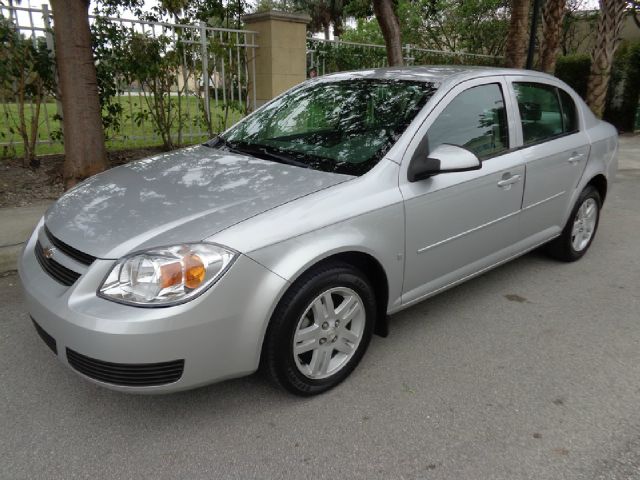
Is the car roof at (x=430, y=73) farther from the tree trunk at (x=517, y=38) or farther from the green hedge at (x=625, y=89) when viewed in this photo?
the green hedge at (x=625, y=89)

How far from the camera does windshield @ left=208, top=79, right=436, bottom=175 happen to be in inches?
121

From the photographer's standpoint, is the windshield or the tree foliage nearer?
the windshield

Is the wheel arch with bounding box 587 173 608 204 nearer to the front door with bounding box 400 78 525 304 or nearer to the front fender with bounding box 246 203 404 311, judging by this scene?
the front door with bounding box 400 78 525 304

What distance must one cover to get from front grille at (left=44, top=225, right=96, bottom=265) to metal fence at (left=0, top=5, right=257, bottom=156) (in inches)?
184

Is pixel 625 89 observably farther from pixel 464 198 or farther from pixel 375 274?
pixel 375 274

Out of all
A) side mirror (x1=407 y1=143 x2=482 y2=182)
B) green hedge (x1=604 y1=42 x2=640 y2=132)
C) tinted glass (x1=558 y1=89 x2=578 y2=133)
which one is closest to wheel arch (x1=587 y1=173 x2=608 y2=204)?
tinted glass (x1=558 y1=89 x2=578 y2=133)

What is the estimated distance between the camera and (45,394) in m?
2.74

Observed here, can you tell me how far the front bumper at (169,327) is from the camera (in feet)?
7.07

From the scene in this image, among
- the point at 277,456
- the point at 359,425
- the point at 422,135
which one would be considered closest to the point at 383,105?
the point at 422,135

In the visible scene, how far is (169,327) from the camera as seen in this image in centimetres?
216

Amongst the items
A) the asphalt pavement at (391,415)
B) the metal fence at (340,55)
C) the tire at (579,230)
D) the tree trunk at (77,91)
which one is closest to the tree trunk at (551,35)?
the metal fence at (340,55)

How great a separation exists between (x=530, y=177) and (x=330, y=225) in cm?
190

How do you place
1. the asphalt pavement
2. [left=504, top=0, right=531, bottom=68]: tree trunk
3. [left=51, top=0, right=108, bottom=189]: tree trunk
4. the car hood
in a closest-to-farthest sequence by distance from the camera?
the asphalt pavement
the car hood
[left=51, top=0, right=108, bottom=189]: tree trunk
[left=504, top=0, right=531, bottom=68]: tree trunk

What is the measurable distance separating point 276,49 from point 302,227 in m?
6.86
